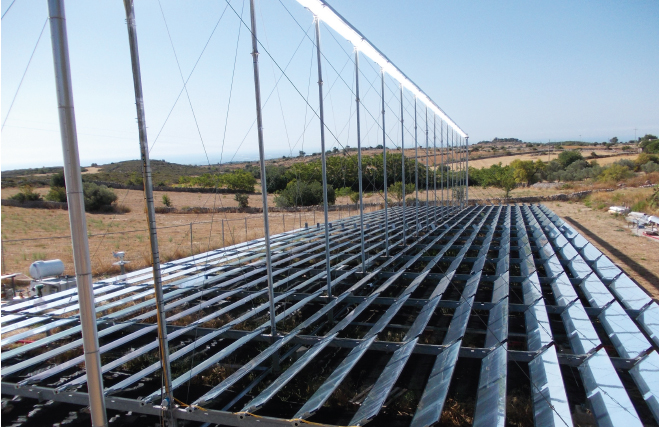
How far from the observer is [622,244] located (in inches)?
725

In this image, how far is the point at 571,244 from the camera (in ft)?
41.8

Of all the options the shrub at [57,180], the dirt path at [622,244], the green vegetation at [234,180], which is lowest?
the dirt path at [622,244]

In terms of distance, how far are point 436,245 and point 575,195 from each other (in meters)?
34.2

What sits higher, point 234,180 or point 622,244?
point 234,180

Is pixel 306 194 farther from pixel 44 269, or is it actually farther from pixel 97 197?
pixel 44 269

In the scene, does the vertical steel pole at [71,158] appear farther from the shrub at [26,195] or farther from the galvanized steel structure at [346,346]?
the shrub at [26,195]

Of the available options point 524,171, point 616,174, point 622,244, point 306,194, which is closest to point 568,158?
point 524,171

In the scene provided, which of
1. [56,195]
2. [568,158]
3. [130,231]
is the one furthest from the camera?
[568,158]

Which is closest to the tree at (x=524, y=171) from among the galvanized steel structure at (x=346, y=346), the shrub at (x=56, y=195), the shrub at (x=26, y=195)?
the galvanized steel structure at (x=346, y=346)

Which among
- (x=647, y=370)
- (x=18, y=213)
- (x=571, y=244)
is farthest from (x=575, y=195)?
(x=18, y=213)

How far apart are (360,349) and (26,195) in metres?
40.4

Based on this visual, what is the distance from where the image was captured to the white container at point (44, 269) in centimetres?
1082

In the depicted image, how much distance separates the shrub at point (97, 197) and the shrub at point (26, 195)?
4080mm

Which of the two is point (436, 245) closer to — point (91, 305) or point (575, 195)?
point (91, 305)
